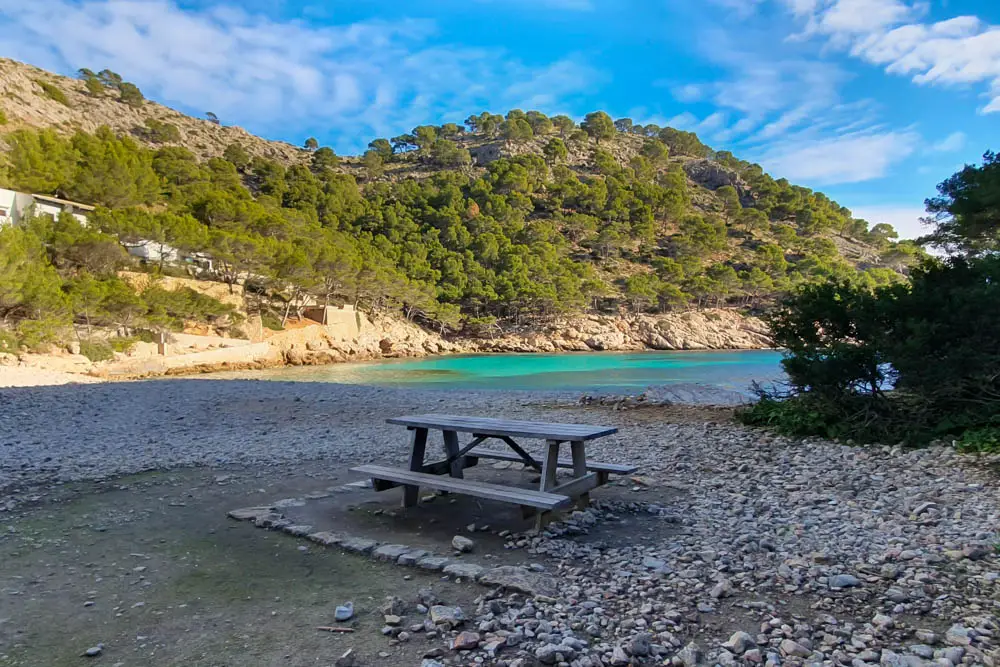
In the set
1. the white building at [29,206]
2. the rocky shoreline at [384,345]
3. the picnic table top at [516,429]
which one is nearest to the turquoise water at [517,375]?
the rocky shoreline at [384,345]

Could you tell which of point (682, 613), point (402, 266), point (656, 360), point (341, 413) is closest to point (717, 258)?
point (656, 360)

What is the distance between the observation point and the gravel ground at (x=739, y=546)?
2479mm

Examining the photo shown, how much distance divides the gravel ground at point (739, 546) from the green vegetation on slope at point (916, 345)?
22.7 inches

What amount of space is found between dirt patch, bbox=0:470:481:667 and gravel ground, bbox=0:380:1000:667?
0.69 m

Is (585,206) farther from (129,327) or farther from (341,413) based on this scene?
(341,413)

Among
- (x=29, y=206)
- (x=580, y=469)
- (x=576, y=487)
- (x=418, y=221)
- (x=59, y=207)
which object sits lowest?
(x=576, y=487)

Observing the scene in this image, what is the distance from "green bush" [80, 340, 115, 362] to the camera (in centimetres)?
2370

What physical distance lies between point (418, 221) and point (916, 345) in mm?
57848

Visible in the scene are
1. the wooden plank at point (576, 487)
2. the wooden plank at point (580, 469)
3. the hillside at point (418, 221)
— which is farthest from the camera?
the hillside at point (418, 221)

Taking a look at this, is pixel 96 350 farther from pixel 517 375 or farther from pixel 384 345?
pixel 384 345

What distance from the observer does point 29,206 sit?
93.2ft

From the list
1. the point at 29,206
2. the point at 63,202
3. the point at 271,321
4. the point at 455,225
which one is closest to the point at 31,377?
the point at 29,206

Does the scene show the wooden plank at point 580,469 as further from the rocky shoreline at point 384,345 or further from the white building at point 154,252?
the white building at point 154,252

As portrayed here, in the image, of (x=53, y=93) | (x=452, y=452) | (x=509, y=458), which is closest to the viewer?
(x=452, y=452)
